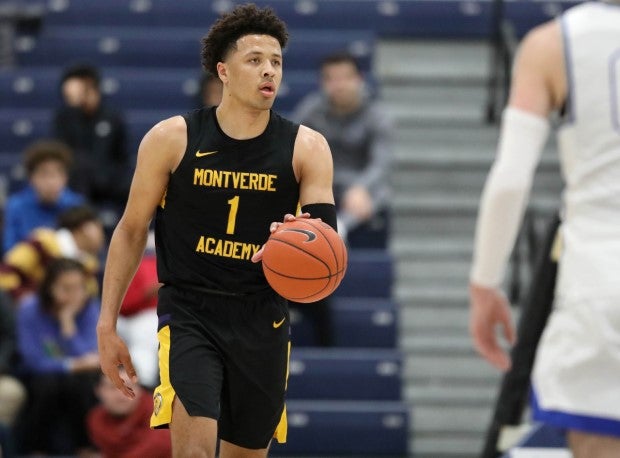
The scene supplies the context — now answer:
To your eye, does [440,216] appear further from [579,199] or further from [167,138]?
[579,199]

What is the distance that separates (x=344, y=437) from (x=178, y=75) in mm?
3837

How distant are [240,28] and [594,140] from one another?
1869 millimetres

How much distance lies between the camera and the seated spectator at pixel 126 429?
768 centimetres

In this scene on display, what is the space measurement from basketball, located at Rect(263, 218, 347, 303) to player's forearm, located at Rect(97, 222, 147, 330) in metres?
0.56

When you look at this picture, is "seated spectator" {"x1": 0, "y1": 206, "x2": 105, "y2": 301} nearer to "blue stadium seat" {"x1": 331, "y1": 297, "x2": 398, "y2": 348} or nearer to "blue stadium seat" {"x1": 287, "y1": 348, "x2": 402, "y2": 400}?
"blue stadium seat" {"x1": 287, "y1": 348, "x2": 402, "y2": 400}

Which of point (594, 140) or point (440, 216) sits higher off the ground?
point (594, 140)

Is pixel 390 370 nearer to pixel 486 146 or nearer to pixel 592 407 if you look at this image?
pixel 486 146

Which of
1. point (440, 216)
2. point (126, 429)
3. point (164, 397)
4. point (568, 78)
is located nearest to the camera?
point (568, 78)

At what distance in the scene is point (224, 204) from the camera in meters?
4.74

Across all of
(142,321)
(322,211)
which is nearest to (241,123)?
(322,211)

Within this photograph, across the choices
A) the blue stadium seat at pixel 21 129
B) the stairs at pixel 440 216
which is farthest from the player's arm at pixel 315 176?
the blue stadium seat at pixel 21 129

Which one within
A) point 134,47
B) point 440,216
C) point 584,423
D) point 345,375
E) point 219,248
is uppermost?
point 584,423

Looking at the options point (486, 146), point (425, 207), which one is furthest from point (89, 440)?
point (486, 146)

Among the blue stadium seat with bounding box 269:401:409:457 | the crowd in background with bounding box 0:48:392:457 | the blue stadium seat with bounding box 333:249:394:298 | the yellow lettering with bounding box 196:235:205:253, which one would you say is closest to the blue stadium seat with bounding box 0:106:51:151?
the crowd in background with bounding box 0:48:392:457
